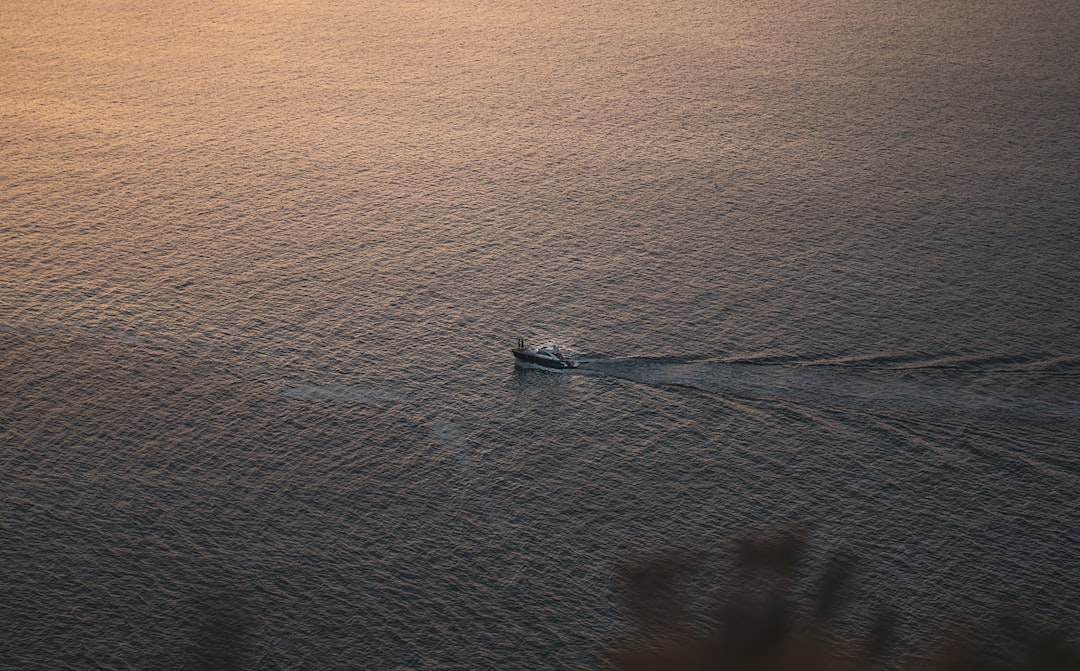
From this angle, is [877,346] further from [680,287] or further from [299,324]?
[299,324]

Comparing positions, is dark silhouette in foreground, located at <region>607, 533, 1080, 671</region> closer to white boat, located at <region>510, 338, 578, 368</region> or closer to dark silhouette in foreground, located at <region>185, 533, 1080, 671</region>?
dark silhouette in foreground, located at <region>185, 533, 1080, 671</region>

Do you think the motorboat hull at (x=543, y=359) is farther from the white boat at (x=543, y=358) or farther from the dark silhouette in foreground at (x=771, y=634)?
the dark silhouette in foreground at (x=771, y=634)

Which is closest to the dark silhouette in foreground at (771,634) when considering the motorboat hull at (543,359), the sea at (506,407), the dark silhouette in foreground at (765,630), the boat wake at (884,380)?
the dark silhouette in foreground at (765,630)

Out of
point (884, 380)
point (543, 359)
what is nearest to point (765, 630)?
point (543, 359)

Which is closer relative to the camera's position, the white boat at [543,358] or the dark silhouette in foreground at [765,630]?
the dark silhouette in foreground at [765,630]

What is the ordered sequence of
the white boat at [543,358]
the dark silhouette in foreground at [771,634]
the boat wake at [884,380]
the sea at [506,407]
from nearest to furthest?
1. the dark silhouette in foreground at [771,634]
2. the sea at [506,407]
3. the boat wake at [884,380]
4. the white boat at [543,358]

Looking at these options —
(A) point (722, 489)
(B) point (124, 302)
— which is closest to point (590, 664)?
(A) point (722, 489)
